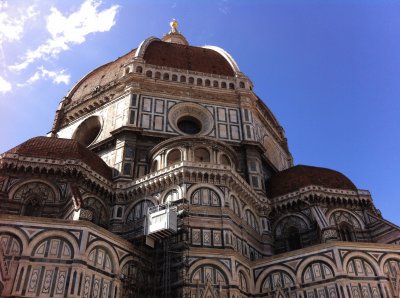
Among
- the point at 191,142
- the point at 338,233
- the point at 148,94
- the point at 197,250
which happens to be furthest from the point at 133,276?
the point at 148,94

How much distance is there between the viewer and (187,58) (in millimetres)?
32875

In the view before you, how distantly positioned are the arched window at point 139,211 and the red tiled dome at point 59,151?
2556 millimetres

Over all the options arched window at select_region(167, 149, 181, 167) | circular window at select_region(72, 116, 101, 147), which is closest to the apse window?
arched window at select_region(167, 149, 181, 167)

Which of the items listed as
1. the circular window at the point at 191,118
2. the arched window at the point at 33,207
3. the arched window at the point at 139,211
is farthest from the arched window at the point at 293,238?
the arched window at the point at 33,207

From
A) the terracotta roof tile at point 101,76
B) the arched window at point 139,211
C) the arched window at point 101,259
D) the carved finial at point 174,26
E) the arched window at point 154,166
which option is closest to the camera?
the arched window at point 101,259

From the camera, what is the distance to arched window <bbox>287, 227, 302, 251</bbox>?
22969 millimetres

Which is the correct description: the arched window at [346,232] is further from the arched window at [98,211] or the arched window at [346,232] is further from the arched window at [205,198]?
the arched window at [98,211]

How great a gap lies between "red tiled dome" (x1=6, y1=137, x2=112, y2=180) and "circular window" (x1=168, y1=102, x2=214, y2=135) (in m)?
6.25

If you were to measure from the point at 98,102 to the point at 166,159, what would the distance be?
377 inches

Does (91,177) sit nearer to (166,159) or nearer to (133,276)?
(166,159)

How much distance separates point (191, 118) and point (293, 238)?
34.6 feet

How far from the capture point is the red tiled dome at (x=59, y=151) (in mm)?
21534

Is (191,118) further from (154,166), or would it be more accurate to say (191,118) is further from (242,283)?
(242,283)

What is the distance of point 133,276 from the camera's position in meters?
17.9
